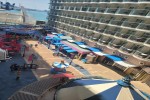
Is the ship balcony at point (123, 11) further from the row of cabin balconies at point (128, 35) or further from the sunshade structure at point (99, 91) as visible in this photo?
the sunshade structure at point (99, 91)

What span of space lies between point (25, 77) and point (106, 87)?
52.6ft

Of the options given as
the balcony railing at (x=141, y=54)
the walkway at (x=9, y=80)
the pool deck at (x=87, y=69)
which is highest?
the balcony railing at (x=141, y=54)

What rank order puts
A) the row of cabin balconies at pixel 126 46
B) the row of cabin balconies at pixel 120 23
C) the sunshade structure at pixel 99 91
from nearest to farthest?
the sunshade structure at pixel 99 91 < the row of cabin balconies at pixel 126 46 < the row of cabin balconies at pixel 120 23

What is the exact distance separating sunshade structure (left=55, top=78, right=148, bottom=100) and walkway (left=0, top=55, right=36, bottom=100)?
368 inches

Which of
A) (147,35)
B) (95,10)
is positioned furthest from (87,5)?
(147,35)

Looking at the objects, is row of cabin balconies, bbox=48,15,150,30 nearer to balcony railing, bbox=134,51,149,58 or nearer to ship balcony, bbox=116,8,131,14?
ship balcony, bbox=116,8,131,14

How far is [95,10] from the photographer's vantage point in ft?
190

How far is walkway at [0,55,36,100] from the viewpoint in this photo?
22.5 m

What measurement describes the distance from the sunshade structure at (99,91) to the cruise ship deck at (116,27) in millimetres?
23389

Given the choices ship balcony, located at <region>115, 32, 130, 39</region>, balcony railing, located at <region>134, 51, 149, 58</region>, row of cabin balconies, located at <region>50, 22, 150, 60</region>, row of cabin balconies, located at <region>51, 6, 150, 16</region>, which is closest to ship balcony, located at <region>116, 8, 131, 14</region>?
row of cabin balconies, located at <region>51, 6, 150, 16</region>

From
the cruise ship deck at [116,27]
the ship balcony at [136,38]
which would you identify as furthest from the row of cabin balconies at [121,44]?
the ship balcony at [136,38]

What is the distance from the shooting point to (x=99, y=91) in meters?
14.5

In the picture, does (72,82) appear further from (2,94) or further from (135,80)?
(135,80)

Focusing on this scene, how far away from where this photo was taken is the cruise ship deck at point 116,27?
39.5 meters
